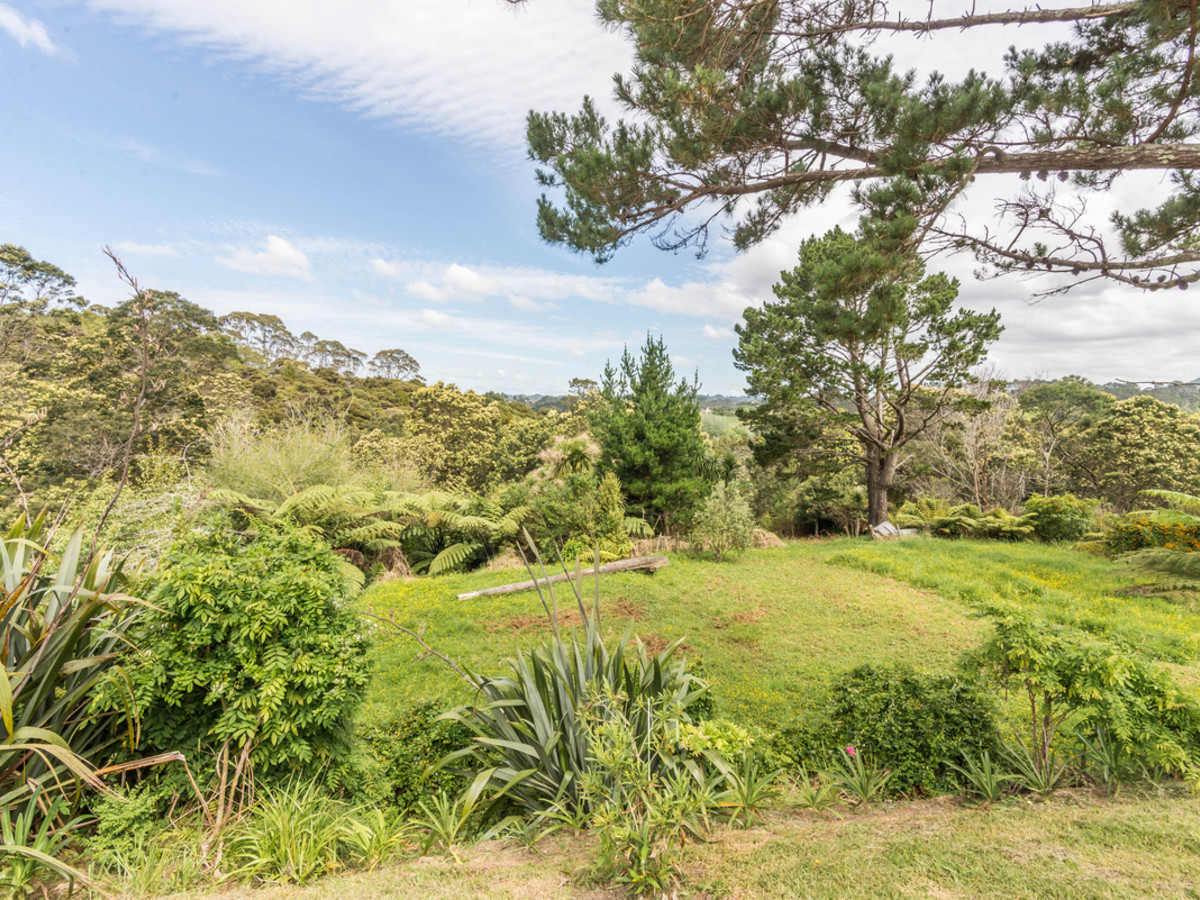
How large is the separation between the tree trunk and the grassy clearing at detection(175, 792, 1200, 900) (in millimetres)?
12583

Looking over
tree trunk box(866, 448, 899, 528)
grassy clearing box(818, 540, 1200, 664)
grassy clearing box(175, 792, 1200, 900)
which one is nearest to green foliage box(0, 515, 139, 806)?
grassy clearing box(175, 792, 1200, 900)

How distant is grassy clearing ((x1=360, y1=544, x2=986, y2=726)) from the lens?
454cm

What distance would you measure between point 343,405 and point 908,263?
32.0 metres

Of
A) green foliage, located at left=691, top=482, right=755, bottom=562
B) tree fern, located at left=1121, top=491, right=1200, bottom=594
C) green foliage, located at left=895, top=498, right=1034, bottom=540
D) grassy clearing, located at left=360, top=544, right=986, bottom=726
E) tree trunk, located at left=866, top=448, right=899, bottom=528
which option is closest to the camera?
grassy clearing, located at left=360, top=544, right=986, bottom=726

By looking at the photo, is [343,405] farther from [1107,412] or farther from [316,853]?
[1107,412]

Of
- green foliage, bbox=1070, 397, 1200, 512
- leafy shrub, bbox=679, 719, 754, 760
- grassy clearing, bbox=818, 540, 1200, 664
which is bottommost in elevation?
grassy clearing, bbox=818, 540, 1200, 664

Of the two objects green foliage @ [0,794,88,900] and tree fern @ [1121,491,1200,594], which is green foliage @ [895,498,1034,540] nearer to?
tree fern @ [1121,491,1200,594]

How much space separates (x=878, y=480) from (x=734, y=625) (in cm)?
986

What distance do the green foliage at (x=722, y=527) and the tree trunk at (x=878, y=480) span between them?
20.0 feet

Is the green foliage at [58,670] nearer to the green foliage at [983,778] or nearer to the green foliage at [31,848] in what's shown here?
the green foliage at [31,848]

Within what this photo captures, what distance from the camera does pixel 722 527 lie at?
9430 millimetres

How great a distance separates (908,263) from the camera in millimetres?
4023

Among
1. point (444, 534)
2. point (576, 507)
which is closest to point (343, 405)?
point (444, 534)

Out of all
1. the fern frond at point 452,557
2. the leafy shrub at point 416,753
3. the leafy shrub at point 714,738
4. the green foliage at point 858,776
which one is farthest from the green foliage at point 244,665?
the fern frond at point 452,557
